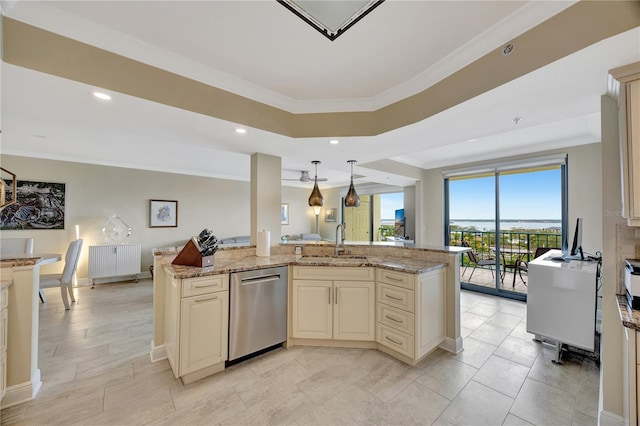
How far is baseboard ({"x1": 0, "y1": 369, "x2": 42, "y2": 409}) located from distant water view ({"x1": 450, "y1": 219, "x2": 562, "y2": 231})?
621 centimetres

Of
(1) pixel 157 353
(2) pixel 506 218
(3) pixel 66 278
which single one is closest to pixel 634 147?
(2) pixel 506 218

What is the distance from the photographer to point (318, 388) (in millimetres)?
2010

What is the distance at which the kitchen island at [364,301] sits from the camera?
92.0 inches

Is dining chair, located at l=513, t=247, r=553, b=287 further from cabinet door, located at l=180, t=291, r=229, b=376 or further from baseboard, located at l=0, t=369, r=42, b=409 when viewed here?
baseboard, located at l=0, t=369, r=42, b=409

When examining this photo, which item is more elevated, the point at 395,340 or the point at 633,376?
the point at 633,376

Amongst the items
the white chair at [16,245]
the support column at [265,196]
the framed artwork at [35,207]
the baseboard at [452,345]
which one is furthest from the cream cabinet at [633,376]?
the framed artwork at [35,207]

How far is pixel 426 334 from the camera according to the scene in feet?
7.95

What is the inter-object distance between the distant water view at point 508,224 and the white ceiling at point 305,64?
1.82 metres

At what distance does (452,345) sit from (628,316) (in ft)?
5.11

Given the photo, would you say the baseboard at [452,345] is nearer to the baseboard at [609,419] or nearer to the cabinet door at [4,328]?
the baseboard at [609,419]

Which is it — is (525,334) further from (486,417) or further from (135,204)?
(135,204)

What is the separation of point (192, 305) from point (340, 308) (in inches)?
57.1

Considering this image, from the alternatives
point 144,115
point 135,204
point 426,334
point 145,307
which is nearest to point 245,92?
point 144,115

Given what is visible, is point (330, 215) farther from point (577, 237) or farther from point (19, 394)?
point (19, 394)
